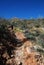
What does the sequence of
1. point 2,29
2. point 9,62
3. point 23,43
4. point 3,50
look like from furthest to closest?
point 2,29 → point 23,43 → point 3,50 → point 9,62

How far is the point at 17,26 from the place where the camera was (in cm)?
1307

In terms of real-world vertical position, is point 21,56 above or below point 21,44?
below

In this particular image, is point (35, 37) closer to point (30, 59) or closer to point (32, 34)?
point (32, 34)

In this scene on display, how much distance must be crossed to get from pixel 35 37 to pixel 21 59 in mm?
2567

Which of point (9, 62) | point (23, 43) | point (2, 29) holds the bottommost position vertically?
point (9, 62)

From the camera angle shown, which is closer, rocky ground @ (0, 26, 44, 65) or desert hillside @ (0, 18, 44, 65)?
rocky ground @ (0, 26, 44, 65)

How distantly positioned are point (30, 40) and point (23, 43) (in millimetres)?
520

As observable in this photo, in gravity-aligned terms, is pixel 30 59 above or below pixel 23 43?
below

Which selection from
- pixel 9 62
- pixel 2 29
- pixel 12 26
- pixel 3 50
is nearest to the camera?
pixel 9 62

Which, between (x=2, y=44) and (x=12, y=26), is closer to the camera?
(x=2, y=44)

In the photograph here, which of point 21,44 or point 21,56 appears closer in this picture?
point 21,56

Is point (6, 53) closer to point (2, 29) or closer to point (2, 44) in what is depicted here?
point (2, 44)

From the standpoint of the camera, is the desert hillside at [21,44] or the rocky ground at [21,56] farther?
the desert hillside at [21,44]

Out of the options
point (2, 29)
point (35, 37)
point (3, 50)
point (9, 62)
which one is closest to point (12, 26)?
point (2, 29)
